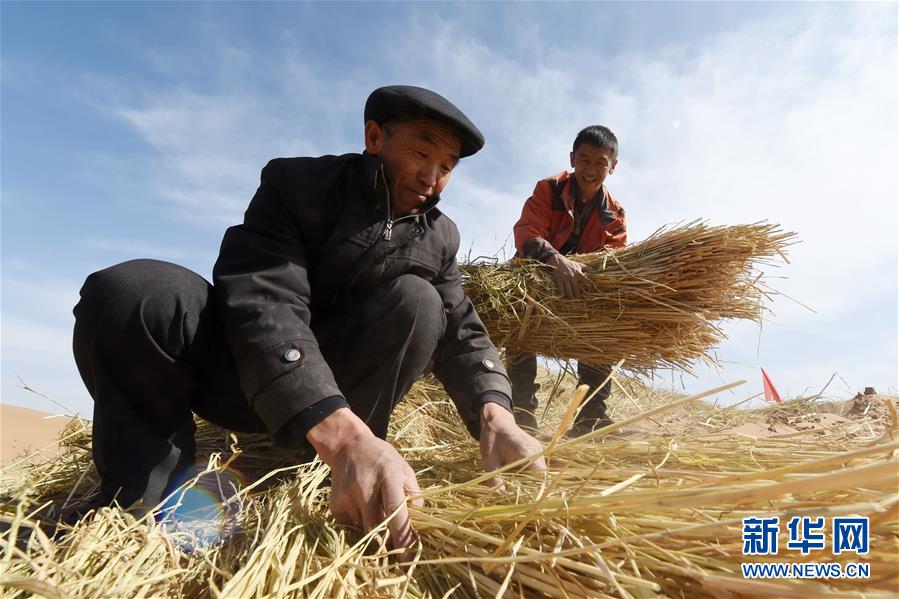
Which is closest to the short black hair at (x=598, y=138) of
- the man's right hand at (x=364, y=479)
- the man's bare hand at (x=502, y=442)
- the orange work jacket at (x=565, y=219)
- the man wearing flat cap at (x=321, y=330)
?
→ the orange work jacket at (x=565, y=219)

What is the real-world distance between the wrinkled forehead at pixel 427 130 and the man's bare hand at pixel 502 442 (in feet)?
2.65

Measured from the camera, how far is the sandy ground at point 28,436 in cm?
164

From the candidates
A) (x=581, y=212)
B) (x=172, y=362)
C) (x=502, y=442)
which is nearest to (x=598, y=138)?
(x=581, y=212)

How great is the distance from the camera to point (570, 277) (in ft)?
8.50

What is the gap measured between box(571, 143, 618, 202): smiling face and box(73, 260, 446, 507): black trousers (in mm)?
2362

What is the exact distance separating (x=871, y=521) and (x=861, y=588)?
0.07m

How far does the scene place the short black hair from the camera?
3.43 metres

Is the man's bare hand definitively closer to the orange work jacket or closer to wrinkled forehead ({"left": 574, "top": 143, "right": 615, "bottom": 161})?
the orange work jacket

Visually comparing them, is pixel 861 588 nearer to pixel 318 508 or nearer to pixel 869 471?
pixel 869 471

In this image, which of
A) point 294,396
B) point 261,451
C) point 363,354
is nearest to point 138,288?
point 294,396

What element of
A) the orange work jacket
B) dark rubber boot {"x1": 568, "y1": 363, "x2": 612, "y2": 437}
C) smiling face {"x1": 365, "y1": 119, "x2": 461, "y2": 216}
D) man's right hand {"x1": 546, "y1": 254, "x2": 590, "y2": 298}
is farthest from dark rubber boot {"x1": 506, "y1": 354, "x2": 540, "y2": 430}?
smiling face {"x1": 365, "y1": 119, "x2": 461, "y2": 216}

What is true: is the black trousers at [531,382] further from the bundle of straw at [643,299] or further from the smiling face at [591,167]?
the smiling face at [591,167]

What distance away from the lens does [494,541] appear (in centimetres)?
74

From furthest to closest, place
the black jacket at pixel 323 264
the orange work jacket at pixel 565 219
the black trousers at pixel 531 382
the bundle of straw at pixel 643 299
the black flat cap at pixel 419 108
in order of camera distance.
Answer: the orange work jacket at pixel 565 219, the black trousers at pixel 531 382, the bundle of straw at pixel 643 299, the black flat cap at pixel 419 108, the black jacket at pixel 323 264
